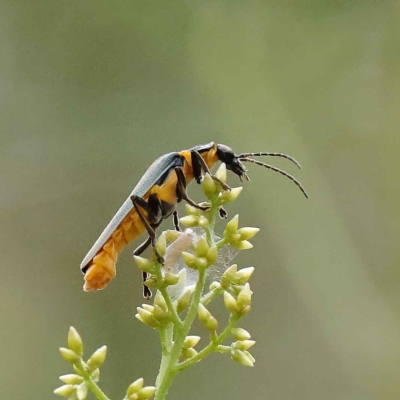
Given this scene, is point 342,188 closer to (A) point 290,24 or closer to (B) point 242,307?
(A) point 290,24

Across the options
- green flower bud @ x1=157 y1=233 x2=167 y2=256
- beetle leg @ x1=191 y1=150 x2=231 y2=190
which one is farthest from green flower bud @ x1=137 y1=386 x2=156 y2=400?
beetle leg @ x1=191 y1=150 x2=231 y2=190

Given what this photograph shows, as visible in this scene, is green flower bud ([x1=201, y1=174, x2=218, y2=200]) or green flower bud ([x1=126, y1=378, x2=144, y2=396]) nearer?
green flower bud ([x1=126, y1=378, x2=144, y2=396])

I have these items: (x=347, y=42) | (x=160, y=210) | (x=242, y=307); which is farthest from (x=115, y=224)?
(x=347, y=42)

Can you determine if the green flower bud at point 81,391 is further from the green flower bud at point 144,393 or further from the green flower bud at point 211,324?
the green flower bud at point 211,324

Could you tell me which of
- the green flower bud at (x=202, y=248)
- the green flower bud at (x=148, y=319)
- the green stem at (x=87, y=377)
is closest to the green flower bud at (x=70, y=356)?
the green stem at (x=87, y=377)

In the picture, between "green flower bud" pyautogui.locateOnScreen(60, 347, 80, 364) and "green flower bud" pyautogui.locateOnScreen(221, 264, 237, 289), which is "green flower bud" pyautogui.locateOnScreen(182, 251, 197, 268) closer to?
"green flower bud" pyautogui.locateOnScreen(221, 264, 237, 289)

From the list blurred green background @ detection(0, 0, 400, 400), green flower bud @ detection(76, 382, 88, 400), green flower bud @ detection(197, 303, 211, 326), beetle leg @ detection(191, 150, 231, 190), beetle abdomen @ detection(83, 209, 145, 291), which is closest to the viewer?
green flower bud @ detection(76, 382, 88, 400)
